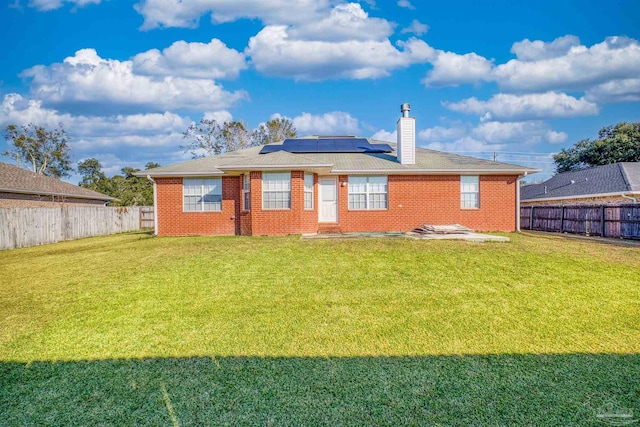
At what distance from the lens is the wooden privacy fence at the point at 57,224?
13.8 meters

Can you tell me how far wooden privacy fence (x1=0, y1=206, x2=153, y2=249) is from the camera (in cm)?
1384

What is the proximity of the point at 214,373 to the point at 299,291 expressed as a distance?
276 centimetres

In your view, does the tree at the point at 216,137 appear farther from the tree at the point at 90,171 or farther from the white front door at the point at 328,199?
the white front door at the point at 328,199

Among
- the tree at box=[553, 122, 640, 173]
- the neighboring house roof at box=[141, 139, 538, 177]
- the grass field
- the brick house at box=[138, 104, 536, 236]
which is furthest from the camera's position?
the tree at box=[553, 122, 640, 173]

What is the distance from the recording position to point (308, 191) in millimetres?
14492

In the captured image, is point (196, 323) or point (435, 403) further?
point (196, 323)

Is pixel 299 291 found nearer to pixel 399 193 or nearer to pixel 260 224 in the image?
Answer: pixel 260 224

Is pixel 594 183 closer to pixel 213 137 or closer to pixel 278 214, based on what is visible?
pixel 278 214

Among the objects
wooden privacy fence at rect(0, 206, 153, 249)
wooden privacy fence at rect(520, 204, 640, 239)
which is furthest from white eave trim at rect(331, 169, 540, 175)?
wooden privacy fence at rect(0, 206, 153, 249)

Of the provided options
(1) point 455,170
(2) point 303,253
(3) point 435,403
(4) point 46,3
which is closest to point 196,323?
(3) point 435,403

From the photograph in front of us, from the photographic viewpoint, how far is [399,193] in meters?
15.5

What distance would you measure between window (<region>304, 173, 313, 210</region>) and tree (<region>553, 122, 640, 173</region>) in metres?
33.3

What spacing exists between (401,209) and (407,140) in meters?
3.13

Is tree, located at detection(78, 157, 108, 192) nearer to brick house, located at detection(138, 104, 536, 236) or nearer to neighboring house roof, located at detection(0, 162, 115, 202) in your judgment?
neighboring house roof, located at detection(0, 162, 115, 202)
